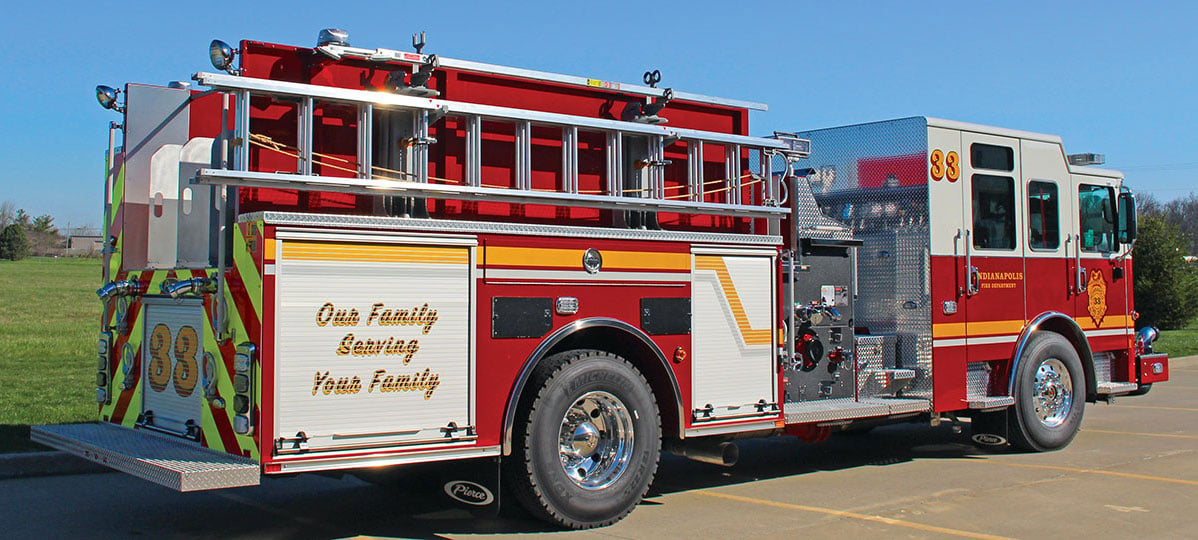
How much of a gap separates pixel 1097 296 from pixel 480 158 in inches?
263

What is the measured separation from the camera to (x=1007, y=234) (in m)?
9.72

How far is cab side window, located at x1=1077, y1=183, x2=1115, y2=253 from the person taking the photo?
34.5ft

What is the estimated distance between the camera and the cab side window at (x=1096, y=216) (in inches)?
414

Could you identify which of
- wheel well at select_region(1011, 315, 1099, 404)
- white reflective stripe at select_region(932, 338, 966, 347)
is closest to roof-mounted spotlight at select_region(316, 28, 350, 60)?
white reflective stripe at select_region(932, 338, 966, 347)

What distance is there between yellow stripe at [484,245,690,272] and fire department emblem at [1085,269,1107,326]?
5.13m

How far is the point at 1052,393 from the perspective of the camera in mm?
9922

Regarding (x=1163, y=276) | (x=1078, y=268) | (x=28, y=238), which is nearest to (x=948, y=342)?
(x=1078, y=268)

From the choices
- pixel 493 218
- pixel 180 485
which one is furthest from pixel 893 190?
pixel 180 485

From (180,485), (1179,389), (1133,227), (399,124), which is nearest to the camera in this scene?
(180,485)

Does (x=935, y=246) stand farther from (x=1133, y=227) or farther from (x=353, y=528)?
(x=353, y=528)

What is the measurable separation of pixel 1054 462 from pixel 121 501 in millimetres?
7349

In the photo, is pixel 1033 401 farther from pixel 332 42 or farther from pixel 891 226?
pixel 332 42

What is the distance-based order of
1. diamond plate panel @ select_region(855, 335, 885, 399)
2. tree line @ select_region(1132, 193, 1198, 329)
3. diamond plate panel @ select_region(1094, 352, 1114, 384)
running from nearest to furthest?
diamond plate panel @ select_region(855, 335, 885, 399)
diamond plate panel @ select_region(1094, 352, 1114, 384)
tree line @ select_region(1132, 193, 1198, 329)

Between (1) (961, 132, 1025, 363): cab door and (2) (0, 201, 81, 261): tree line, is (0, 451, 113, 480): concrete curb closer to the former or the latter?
(1) (961, 132, 1025, 363): cab door
